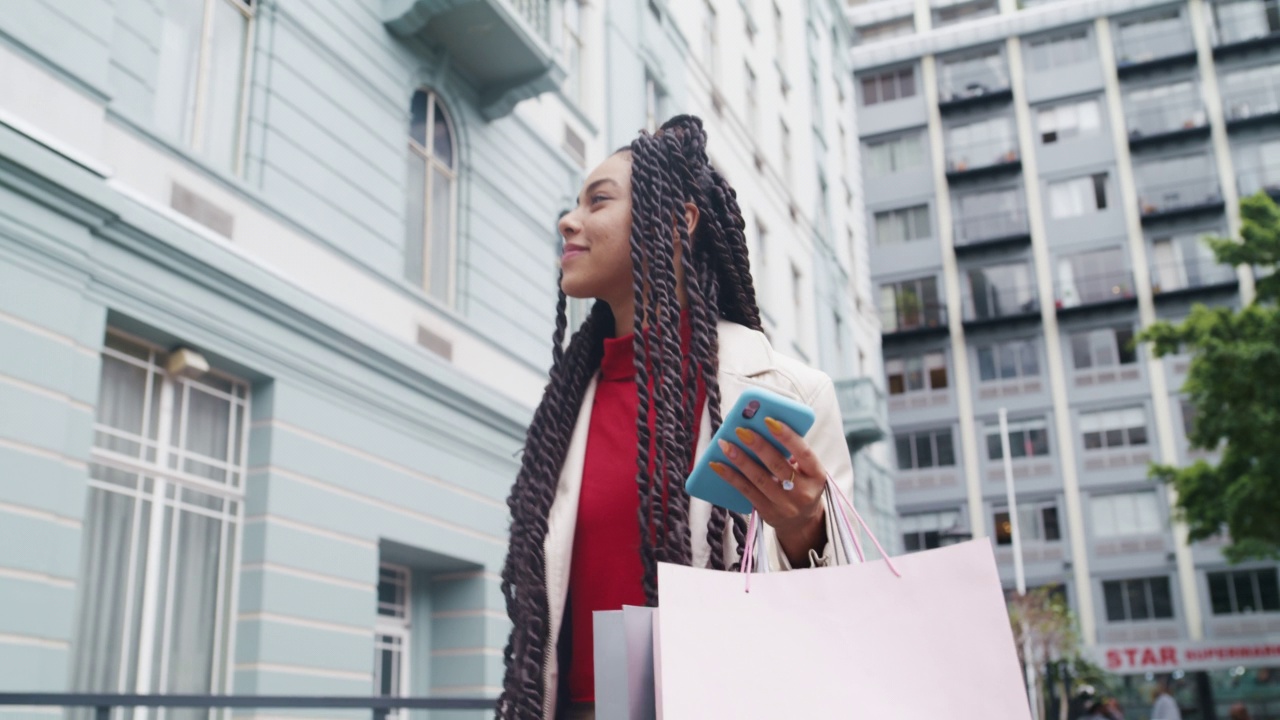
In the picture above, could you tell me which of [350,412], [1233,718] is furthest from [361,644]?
[1233,718]

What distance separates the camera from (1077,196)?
137ft

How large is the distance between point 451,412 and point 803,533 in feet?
27.8

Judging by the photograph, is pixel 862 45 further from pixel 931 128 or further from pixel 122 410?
pixel 122 410

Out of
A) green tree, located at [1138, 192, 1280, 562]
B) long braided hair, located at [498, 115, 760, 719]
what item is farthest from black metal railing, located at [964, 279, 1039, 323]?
long braided hair, located at [498, 115, 760, 719]

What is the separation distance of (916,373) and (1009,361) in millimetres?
3210

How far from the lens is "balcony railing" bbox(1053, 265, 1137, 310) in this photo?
39.8m

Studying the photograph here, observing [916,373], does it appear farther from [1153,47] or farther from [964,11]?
[964,11]

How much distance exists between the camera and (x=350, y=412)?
29.4ft

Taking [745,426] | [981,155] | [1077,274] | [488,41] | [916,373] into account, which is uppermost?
[981,155]

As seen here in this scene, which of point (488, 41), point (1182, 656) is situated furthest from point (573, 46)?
point (1182, 656)

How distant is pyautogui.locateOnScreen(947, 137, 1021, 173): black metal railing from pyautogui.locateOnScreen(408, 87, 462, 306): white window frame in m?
34.7

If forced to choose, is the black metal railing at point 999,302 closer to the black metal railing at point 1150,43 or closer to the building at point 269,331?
the black metal railing at point 1150,43

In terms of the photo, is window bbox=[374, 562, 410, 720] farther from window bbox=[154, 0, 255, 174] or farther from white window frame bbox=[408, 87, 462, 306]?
window bbox=[154, 0, 255, 174]

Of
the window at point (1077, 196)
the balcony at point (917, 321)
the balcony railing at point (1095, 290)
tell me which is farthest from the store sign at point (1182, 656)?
the window at point (1077, 196)
